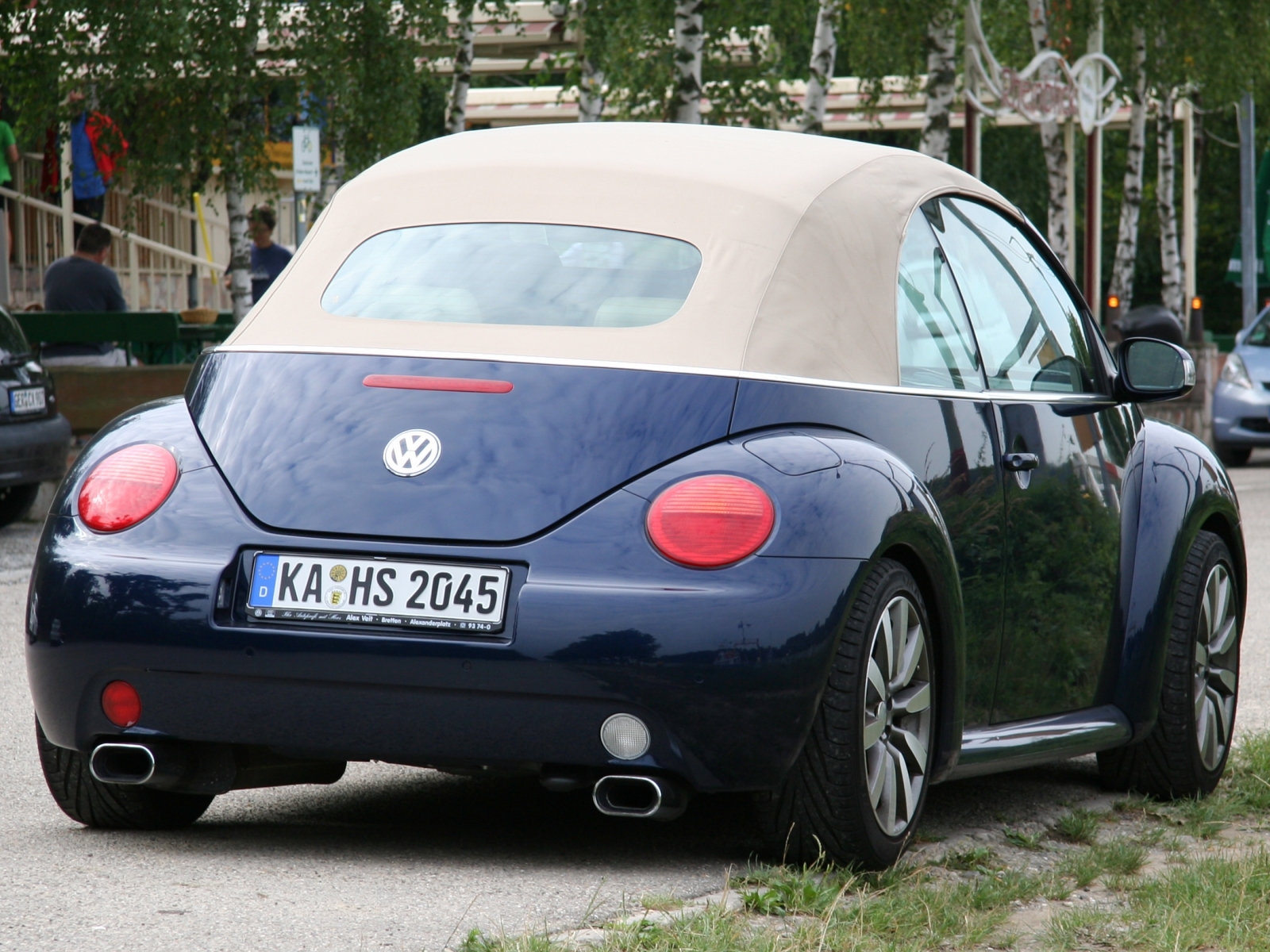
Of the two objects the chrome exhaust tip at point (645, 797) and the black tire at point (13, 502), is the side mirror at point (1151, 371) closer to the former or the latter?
the chrome exhaust tip at point (645, 797)

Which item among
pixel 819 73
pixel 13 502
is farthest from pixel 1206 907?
pixel 819 73

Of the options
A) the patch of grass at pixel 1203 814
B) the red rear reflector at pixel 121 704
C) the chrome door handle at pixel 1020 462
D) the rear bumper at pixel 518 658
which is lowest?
the patch of grass at pixel 1203 814

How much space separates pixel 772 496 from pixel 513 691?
2.00ft

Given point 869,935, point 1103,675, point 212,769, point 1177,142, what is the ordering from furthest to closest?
point 1177,142, point 1103,675, point 212,769, point 869,935

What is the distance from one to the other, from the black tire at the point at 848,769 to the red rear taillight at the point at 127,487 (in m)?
1.34

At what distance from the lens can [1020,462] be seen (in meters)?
4.94

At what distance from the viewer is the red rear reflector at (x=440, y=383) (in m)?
4.21

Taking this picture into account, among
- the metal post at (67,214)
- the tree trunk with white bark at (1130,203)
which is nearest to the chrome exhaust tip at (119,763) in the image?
the metal post at (67,214)

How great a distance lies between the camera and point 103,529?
13.9 ft

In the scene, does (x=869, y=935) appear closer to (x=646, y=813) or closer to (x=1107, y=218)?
(x=646, y=813)

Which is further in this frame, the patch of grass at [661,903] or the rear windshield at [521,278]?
the rear windshield at [521,278]

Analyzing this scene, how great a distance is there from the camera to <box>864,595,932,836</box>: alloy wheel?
4.21m

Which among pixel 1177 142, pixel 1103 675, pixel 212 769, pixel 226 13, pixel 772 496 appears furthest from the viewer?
pixel 1177 142

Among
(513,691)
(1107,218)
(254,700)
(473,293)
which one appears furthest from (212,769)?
(1107,218)
